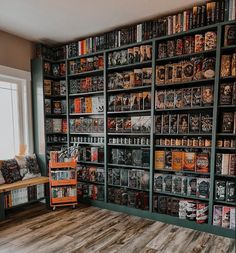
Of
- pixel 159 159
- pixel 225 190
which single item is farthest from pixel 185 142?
pixel 225 190

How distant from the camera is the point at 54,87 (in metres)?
3.66

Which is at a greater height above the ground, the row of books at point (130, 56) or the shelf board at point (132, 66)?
the row of books at point (130, 56)

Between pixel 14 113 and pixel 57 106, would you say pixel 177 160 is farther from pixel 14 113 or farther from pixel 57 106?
pixel 14 113

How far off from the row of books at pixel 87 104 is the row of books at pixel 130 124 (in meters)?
0.28

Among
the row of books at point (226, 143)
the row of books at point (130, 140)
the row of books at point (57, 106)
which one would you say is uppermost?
the row of books at point (57, 106)

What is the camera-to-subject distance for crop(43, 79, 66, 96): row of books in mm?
3531

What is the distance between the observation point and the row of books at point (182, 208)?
2.52 metres

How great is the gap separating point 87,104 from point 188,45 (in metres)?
1.67

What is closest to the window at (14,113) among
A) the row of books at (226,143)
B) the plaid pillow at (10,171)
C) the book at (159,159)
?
the plaid pillow at (10,171)

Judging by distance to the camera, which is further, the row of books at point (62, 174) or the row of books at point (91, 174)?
the row of books at point (91, 174)

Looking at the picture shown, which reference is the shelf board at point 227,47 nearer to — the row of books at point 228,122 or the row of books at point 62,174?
the row of books at point 228,122

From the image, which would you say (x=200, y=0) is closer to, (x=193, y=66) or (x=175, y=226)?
(x=193, y=66)

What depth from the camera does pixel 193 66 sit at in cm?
254

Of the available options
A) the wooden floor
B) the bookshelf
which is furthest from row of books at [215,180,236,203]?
the wooden floor
